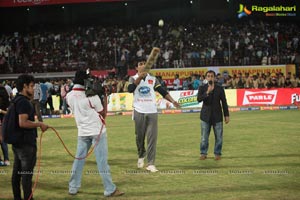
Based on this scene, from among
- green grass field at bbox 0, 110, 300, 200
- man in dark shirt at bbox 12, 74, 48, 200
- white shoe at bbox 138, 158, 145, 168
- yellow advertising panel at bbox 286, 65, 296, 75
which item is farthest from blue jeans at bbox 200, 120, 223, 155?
yellow advertising panel at bbox 286, 65, 296, 75

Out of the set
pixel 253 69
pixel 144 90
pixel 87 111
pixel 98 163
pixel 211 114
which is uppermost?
pixel 253 69

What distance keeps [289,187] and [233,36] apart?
3255 cm

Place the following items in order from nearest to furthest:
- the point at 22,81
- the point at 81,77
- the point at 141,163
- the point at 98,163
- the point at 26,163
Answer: the point at 26,163 < the point at 22,81 < the point at 98,163 < the point at 81,77 < the point at 141,163

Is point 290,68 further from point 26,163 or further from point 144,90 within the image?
point 26,163

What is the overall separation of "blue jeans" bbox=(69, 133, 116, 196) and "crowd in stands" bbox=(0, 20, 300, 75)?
89.8ft

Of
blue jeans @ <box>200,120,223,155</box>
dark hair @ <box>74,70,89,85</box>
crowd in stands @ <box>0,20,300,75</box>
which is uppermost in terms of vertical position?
crowd in stands @ <box>0,20,300,75</box>

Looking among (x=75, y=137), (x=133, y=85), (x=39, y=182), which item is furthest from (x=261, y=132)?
(x=39, y=182)

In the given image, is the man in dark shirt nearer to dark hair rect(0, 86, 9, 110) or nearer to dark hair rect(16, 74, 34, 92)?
dark hair rect(16, 74, 34, 92)

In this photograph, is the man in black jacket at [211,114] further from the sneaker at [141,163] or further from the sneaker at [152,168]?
the sneaker at [152,168]

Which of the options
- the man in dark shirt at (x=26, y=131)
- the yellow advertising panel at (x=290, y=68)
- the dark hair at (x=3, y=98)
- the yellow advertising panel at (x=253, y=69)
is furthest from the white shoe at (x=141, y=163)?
the yellow advertising panel at (x=290, y=68)

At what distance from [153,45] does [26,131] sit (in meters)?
33.2

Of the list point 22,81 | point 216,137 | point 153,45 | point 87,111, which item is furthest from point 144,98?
point 153,45

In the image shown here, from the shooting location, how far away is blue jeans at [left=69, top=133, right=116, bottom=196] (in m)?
8.80

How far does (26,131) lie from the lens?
318 inches
